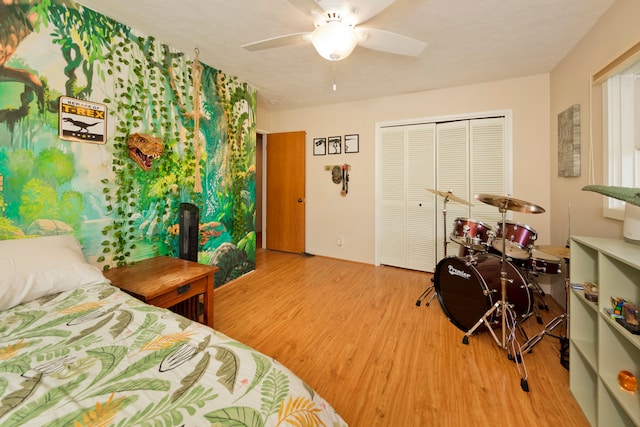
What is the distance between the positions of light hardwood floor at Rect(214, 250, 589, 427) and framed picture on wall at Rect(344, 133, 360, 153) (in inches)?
77.2

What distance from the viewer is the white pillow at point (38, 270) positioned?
1.17 m

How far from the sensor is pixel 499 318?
6.18ft

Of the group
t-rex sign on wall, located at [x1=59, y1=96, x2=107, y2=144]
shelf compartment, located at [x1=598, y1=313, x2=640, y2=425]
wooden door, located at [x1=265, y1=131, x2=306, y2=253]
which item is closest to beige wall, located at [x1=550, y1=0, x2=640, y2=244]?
shelf compartment, located at [x1=598, y1=313, x2=640, y2=425]

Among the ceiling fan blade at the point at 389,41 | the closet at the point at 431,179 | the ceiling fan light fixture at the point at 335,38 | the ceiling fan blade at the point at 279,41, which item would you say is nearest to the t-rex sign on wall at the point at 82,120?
the ceiling fan blade at the point at 279,41

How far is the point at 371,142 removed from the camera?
12.1ft

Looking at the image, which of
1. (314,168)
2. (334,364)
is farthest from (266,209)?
(334,364)

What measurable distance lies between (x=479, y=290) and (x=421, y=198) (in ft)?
5.70

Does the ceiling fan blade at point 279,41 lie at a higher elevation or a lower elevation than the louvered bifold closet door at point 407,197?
higher

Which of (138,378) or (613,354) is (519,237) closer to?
(613,354)

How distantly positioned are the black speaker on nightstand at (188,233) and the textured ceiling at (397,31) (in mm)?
1438

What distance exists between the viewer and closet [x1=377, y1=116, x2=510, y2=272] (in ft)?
9.98

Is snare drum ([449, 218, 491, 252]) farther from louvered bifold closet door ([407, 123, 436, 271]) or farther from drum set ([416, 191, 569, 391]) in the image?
louvered bifold closet door ([407, 123, 436, 271])

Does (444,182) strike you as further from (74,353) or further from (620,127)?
(74,353)

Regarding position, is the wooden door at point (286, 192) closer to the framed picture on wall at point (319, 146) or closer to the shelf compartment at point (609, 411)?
the framed picture on wall at point (319, 146)
